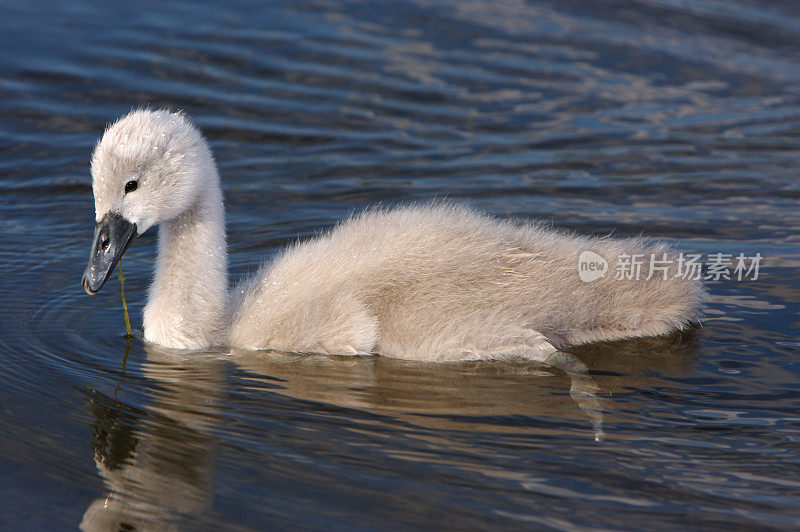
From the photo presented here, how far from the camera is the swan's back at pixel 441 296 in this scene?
17.9ft

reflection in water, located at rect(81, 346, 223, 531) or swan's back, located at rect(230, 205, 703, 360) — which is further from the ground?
swan's back, located at rect(230, 205, 703, 360)

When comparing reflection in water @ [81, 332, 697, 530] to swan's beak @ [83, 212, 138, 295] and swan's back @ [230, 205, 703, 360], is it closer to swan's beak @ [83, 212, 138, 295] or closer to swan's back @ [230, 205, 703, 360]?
swan's back @ [230, 205, 703, 360]

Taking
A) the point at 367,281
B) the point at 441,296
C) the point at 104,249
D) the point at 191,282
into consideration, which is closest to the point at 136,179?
the point at 104,249

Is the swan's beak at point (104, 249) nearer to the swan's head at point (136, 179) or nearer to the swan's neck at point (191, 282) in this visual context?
the swan's head at point (136, 179)

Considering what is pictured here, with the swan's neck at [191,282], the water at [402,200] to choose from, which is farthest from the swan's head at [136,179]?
the water at [402,200]

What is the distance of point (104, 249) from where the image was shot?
545cm

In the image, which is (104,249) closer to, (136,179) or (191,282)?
(136,179)

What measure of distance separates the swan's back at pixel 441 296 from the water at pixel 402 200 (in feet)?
0.47

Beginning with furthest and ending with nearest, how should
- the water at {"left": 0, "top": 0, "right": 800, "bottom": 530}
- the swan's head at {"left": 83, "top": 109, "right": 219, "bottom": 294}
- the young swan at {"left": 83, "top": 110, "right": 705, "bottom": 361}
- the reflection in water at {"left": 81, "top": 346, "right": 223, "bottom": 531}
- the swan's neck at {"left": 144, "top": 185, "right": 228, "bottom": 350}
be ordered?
the swan's neck at {"left": 144, "top": 185, "right": 228, "bottom": 350} → the young swan at {"left": 83, "top": 110, "right": 705, "bottom": 361} → the swan's head at {"left": 83, "top": 109, "right": 219, "bottom": 294} → the water at {"left": 0, "top": 0, "right": 800, "bottom": 530} → the reflection in water at {"left": 81, "top": 346, "right": 223, "bottom": 531}

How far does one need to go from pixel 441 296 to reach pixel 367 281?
0.38m

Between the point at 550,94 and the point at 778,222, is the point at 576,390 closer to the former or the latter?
the point at 778,222

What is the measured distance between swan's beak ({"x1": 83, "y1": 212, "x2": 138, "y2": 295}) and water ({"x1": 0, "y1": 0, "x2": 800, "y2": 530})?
0.40 metres

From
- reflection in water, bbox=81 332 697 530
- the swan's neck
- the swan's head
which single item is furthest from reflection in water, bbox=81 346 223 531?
the swan's head

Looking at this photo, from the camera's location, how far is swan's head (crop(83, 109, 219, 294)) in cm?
534
